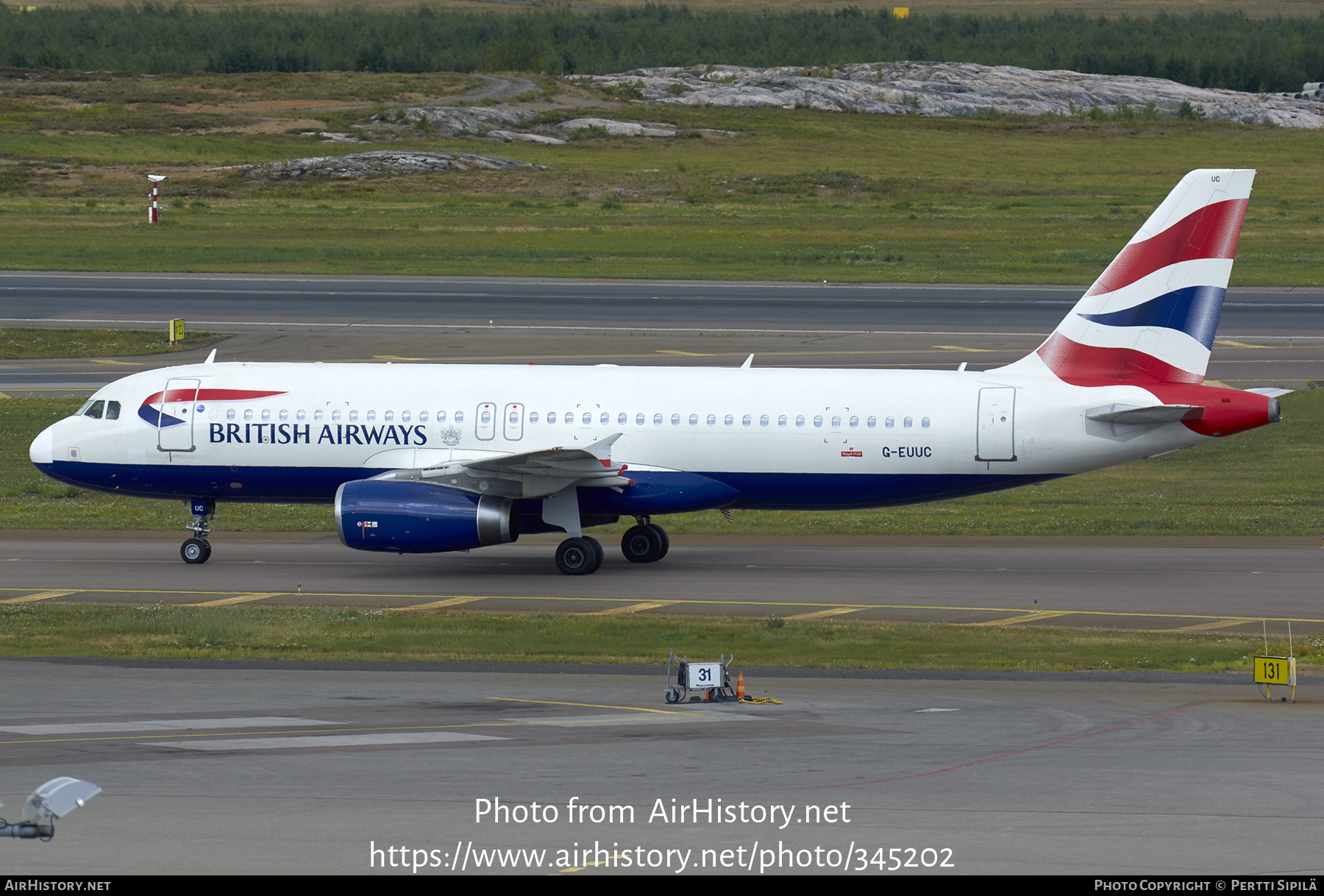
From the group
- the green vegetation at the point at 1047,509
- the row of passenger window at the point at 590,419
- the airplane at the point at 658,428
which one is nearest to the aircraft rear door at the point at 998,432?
the airplane at the point at 658,428

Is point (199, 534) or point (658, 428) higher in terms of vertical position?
point (658, 428)

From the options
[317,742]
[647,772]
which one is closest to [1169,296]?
[647,772]

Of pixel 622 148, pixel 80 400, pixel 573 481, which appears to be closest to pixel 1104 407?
pixel 573 481

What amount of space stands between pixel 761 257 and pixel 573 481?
57.8 metres

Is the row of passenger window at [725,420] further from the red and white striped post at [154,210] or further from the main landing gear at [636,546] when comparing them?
the red and white striped post at [154,210]

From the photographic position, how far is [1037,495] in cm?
4484

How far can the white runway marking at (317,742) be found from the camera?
65.3 feet

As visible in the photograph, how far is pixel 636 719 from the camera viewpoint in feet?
71.9

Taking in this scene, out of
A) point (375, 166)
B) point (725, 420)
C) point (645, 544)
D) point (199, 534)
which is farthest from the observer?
point (375, 166)

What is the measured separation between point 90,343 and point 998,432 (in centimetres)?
4510

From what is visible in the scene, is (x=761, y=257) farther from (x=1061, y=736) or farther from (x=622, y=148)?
(x=1061, y=736)

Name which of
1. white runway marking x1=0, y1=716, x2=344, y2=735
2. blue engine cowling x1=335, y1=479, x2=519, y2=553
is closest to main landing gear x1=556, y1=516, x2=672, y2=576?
blue engine cowling x1=335, y1=479, x2=519, y2=553

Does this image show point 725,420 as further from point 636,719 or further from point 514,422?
point 636,719

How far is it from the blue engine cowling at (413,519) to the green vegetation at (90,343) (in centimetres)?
3400
